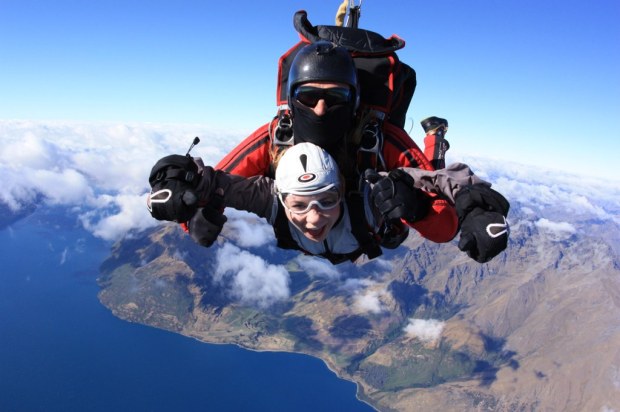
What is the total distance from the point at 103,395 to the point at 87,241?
138 meters

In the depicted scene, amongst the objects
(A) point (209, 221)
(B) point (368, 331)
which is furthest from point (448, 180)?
(B) point (368, 331)

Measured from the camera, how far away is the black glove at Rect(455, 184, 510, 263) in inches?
91.5

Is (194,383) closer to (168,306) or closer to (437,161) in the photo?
(168,306)

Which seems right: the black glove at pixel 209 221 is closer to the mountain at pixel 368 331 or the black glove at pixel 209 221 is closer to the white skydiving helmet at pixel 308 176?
the white skydiving helmet at pixel 308 176

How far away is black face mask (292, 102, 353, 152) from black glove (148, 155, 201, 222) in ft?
3.46

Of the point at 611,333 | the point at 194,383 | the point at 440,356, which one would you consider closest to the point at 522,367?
the point at 440,356

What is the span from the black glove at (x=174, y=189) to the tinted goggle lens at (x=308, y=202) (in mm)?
788

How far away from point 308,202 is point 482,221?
1381mm

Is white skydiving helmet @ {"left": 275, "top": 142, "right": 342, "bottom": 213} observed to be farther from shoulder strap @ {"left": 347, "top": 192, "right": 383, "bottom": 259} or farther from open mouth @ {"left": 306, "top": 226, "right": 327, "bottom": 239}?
shoulder strap @ {"left": 347, "top": 192, "right": 383, "bottom": 259}

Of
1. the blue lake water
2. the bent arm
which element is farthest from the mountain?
the bent arm

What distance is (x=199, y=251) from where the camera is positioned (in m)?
188

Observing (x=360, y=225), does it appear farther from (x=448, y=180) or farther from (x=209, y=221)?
(x=209, y=221)

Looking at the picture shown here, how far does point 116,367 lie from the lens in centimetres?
8944

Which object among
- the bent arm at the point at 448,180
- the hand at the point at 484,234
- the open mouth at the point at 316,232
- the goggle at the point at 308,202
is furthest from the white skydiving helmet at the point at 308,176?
the hand at the point at 484,234
